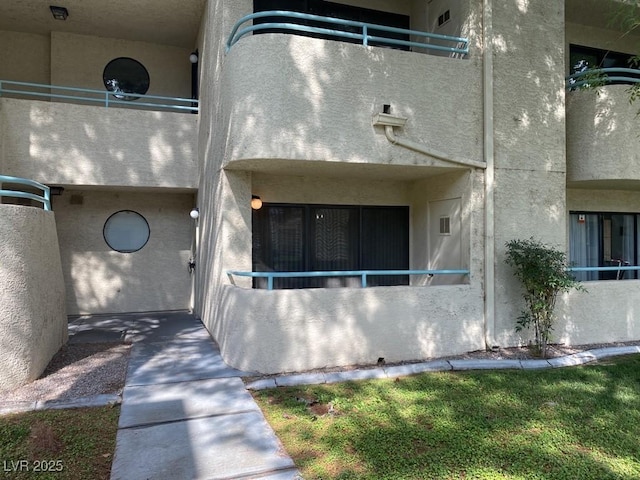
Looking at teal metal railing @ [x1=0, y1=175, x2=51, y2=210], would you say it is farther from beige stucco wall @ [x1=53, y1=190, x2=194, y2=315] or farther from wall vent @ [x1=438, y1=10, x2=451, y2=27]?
wall vent @ [x1=438, y1=10, x2=451, y2=27]

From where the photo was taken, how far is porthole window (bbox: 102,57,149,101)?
1051 cm

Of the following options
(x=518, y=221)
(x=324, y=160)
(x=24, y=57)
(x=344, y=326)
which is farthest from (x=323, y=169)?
(x=24, y=57)

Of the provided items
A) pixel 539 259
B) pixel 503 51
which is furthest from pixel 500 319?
pixel 503 51

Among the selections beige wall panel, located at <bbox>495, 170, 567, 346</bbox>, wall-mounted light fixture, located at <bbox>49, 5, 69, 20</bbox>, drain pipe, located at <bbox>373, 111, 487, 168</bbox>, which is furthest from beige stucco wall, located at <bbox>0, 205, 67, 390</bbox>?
beige wall panel, located at <bbox>495, 170, 567, 346</bbox>

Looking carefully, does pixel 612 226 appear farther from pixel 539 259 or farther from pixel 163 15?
pixel 163 15

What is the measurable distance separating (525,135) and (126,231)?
29.2 feet

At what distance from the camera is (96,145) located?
9062 millimetres

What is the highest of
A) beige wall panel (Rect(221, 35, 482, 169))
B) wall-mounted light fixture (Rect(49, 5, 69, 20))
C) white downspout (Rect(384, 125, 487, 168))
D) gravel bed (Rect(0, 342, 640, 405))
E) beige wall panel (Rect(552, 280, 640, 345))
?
wall-mounted light fixture (Rect(49, 5, 69, 20))

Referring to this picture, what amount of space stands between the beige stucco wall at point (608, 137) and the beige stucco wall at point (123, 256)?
8784 mm

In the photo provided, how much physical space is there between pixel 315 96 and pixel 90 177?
5454 mm

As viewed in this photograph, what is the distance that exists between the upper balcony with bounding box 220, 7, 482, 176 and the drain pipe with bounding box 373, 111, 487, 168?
6cm

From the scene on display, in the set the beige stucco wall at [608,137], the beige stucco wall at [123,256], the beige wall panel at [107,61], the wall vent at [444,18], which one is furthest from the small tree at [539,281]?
the beige wall panel at [107,61]

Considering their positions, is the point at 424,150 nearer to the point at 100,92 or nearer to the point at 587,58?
the point at 587,58

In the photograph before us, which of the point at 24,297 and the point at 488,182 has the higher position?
the point at 488,182
